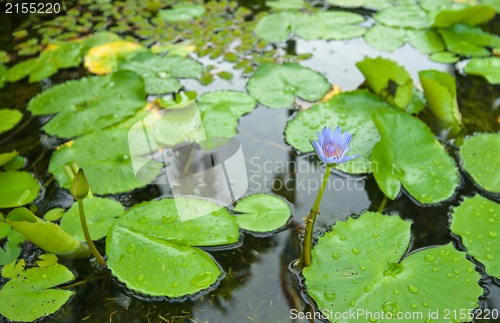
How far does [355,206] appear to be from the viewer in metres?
1.83

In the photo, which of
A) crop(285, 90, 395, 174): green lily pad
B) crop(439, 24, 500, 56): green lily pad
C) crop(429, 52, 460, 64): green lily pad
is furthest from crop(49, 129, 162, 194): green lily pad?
crop(439, 24, 500, 56): green lily pad

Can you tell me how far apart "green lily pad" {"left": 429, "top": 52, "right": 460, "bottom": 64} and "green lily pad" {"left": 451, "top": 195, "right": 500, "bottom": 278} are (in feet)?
3.84

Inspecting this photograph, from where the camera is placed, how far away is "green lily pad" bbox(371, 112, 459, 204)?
5.88 ft

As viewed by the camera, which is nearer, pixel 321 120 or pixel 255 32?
pixel 321 120

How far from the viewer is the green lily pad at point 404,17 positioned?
9.82ft

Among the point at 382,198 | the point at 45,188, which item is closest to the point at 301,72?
the point at 382,198

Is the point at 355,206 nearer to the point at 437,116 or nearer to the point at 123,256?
the point at 437,116

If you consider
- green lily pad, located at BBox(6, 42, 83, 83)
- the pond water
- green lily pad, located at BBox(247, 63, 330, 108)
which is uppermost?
green lily pad, located at BBox(6, 42, 83, 83)

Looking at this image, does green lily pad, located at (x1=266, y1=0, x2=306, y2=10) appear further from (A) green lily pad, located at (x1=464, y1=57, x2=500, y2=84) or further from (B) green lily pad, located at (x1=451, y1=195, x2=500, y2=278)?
(B) green lily pad, located at (x1=451, y1=195, x2=500, y2=278)

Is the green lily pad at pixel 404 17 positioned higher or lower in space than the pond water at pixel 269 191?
higher

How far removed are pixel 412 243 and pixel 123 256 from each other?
1025 millimetres

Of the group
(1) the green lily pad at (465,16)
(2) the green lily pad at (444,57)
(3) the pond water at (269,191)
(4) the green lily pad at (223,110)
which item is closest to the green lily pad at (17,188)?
(3) the pond water at (269,191)

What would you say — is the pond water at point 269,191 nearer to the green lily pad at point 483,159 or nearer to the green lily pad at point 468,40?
the green lily pad at point 483,159

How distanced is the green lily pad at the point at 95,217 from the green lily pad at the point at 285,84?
3.12 ft
